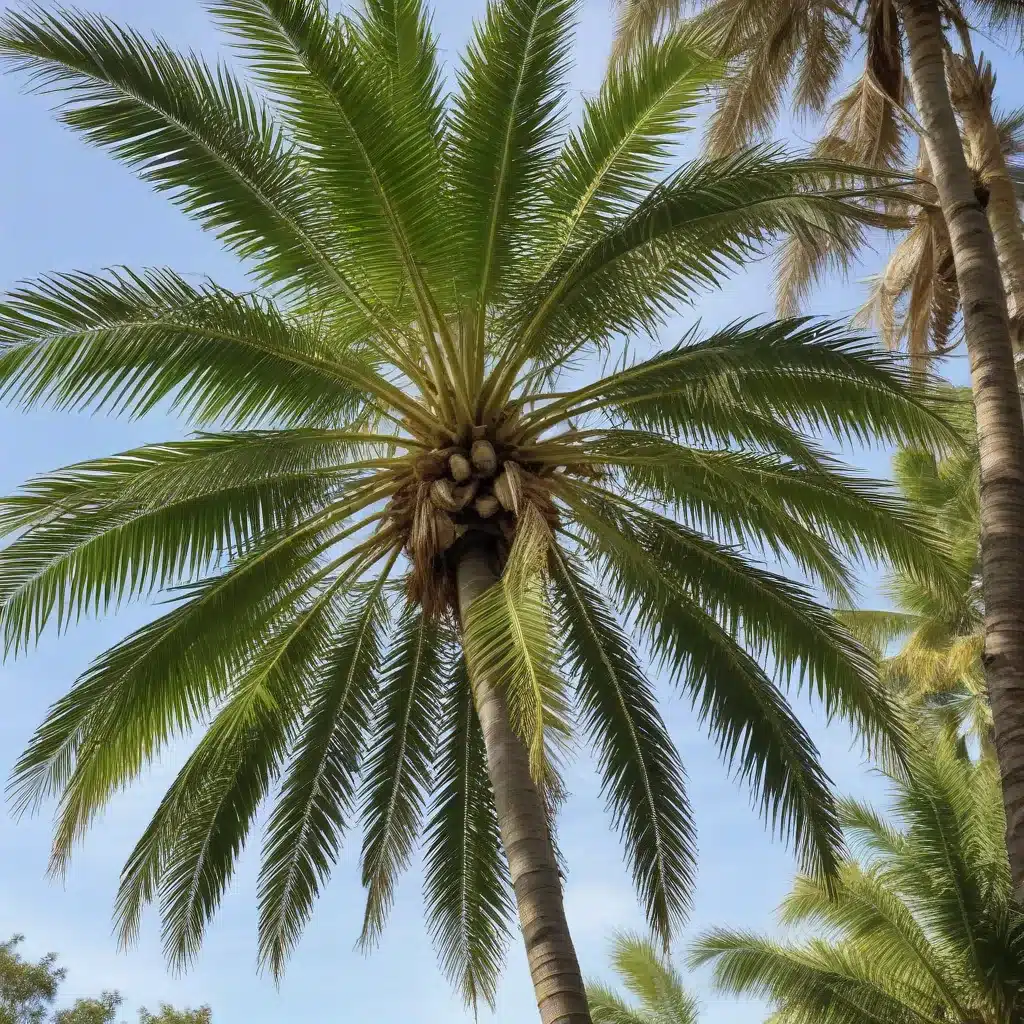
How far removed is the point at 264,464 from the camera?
8.23 meters

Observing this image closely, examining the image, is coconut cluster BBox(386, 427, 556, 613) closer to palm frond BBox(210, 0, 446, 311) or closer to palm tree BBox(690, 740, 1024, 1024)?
palm frond BBox(210, 0, 446, 311)

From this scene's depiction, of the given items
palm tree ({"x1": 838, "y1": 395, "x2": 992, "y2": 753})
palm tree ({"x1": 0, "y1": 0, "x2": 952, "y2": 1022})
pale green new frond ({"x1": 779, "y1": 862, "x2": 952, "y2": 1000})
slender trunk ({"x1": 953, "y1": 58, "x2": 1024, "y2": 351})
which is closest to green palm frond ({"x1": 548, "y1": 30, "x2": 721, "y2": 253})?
palm tree ({"x1": 0, "y1": 0, "x2": 952, "y2": 1022})

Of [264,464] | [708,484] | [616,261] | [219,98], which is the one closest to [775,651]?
[708,484]

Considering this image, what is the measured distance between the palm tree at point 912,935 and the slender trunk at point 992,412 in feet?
15.4

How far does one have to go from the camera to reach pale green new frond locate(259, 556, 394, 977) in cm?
989

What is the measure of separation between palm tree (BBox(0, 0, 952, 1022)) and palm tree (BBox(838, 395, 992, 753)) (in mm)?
10908

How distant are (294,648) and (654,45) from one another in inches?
191

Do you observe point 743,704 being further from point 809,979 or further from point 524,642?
point 809,979

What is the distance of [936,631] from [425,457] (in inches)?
622

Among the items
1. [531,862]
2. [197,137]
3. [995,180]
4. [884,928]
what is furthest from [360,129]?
[884,928]

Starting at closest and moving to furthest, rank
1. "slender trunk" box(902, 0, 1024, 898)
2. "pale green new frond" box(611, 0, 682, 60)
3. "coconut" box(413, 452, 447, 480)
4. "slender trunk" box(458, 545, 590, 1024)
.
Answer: "slender trunk" box(458, 545, 590, 1024)
"slender trunk" box(902, 0, 1024, 898)
"coconut" box(413, 452, 447, 480)
"pale green new frond" box(611, 0, 682, 60)

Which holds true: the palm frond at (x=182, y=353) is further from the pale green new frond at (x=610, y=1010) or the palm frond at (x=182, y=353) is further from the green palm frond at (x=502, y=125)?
the pale green new frond at (x=610, y=1010)

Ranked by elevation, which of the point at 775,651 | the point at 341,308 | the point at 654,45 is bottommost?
the point at 775,651

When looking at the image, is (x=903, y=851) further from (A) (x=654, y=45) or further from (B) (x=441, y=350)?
(A) (x=654, y=45)
